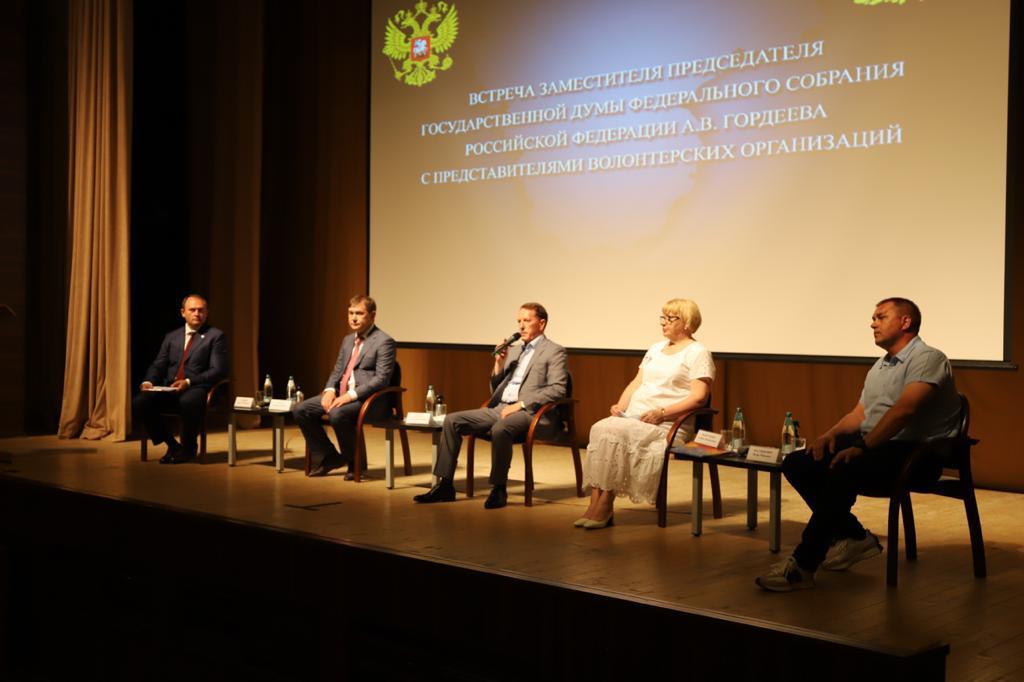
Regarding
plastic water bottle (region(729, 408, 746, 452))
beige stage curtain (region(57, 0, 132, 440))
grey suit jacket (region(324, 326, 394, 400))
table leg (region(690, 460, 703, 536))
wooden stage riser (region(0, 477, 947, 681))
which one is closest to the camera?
wooden stage riser (region(0, 477, 947, 681))

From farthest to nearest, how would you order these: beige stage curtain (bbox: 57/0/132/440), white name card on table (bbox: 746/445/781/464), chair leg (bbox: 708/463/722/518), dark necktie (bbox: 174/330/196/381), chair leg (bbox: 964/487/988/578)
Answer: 1. beige stage curtain (bbox: 57/0/132/440)
2. dark necktie (bbox: 174/330/196/381)
3. chair leg (bbox: 708/463/722/518)
4. white name card on table (bbox: 746/445/781/464)
5. chair leg (bbox: 964/487/988/578)

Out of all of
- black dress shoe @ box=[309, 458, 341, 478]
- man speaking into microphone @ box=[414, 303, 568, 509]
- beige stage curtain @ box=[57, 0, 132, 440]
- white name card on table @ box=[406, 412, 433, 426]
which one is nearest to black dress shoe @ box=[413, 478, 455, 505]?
man speaking into microphone @ box=[414, 303, 568, 509]

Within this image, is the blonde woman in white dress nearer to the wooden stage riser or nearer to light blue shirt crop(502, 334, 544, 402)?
light blue shirt crop(502, 334, 544, 402)

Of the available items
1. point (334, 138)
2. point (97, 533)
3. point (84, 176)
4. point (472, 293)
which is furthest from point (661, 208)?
point (97, 533)

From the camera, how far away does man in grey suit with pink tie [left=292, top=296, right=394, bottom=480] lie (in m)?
6.23

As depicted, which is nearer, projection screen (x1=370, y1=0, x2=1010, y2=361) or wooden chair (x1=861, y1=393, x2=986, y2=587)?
wooden chair (x1=861, y1=393, x2=986, y2=587)

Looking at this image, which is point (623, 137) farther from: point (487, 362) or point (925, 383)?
point (925, 383)

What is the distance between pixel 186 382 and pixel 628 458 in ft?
10.2

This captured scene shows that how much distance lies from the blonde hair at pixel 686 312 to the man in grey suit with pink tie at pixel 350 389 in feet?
5.85

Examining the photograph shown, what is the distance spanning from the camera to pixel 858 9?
Result: 20.7 ft

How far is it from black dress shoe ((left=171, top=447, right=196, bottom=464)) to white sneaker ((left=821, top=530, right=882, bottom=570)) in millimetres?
4135

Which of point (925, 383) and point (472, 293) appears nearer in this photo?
point (925, 383)

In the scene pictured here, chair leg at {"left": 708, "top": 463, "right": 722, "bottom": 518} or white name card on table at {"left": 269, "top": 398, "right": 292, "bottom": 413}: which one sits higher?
white name card on table at {"left": 269, "top": 398, "right": 292, "bottom": 413}

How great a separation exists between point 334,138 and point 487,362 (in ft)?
7.70
